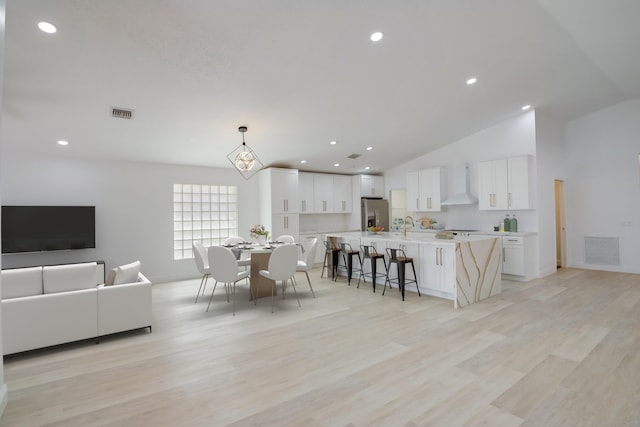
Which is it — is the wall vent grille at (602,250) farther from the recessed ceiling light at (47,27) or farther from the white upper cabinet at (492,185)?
the recessed ceiling light at (47,27)

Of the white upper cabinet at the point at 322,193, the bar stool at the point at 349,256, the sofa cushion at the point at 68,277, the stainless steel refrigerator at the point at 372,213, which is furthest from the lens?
the stainless steel refrigerator at the point at 372,213

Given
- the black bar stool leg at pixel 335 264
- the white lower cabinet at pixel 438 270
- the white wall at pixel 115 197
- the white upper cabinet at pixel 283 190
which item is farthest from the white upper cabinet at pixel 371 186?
the white lower cabinet at pixel 438 270

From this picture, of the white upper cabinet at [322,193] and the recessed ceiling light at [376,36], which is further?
the white upper cabinet at [322,193]

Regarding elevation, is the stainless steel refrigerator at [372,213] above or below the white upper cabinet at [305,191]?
below

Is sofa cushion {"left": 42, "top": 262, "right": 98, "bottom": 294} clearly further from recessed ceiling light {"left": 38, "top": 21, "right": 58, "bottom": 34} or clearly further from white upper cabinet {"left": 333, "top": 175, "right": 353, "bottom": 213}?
white upper cabinet {"left": 333, "top": 175, "right": 353, "bottom": 213}

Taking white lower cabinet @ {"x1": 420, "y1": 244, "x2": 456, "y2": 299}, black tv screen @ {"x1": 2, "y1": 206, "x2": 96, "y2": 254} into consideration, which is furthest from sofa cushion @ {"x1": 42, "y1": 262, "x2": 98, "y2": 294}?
white lower cabinet @ {"x1": 420, "y1": 244, "x2": 456, "y2": 299}

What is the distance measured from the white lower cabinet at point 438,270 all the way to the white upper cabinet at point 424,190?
9.60 ft

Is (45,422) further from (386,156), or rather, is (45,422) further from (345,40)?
(386,156)

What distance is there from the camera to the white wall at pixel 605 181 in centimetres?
645

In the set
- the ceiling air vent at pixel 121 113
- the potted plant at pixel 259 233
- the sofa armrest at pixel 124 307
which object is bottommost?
the sofa armrest at pixel 124 307

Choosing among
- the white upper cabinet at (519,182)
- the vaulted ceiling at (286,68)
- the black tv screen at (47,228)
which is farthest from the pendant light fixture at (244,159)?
the white upper cabinet at (519,182)

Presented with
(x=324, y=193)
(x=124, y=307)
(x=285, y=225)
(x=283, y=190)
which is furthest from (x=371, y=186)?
(x=124, y=307)

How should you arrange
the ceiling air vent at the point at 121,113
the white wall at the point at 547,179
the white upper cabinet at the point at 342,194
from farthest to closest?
the white upper cabinet at the point at 342,194 < the white wall at the point at 547,179 < the ceiling air vent at the point at 121,113

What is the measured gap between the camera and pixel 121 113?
429cm
